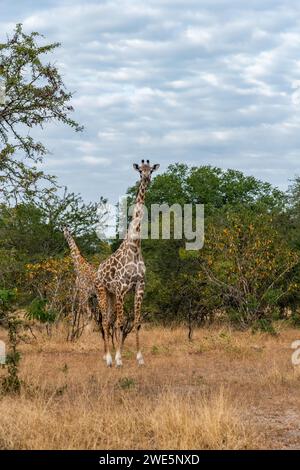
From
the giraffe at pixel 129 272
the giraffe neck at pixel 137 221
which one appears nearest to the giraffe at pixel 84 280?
the giraffe at pixel 129 272

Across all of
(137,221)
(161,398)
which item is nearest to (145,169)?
(137,221)

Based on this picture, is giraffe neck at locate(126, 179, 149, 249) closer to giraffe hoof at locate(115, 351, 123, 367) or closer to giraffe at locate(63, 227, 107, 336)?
giraffe at locate(63, 227, 107, 336)

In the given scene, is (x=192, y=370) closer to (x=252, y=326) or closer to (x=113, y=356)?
(x=113, y=356)

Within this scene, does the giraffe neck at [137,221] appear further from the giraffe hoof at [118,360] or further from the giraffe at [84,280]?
the giraffe hoof at [118,360]

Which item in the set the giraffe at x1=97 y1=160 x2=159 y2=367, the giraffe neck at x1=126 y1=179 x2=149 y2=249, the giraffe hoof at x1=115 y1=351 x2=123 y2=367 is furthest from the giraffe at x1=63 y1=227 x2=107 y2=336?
the giraffe hoof at x1=115 y1=351 x2=123 y2=367

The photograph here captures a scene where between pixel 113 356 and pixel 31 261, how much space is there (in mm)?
7797

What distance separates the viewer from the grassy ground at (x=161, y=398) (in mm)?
6637

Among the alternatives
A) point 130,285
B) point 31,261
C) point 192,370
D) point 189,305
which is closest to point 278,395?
point 192,370

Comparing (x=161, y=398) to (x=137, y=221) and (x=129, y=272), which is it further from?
(x=137, y=221)

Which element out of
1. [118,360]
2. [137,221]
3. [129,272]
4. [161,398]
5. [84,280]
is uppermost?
[137,221]

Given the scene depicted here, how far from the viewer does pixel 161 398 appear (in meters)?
8.46

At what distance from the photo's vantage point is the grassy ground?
261 inches

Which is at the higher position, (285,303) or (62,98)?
(62,98)
